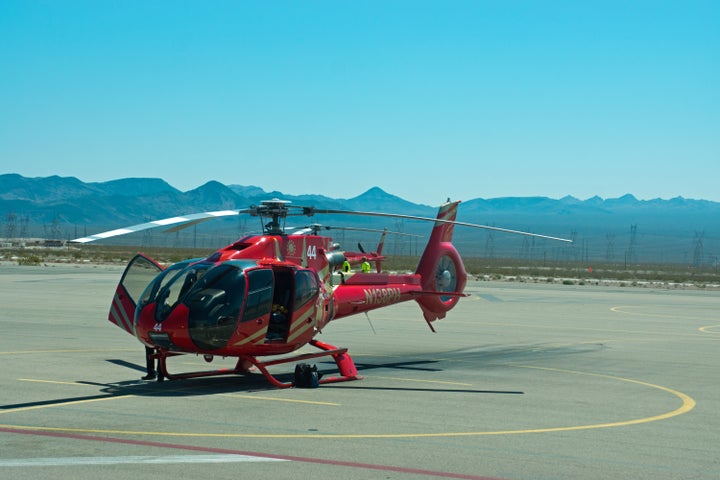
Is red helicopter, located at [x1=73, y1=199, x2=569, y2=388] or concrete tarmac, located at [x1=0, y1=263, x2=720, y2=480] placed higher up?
red helicopter, located at [x1=73, y1=199, x2=569, y2=388]

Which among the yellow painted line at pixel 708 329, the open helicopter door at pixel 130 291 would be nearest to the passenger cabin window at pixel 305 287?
the open helicopter door at pixel 130 291

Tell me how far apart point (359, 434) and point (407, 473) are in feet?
7.59

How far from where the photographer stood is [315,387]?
17641mm

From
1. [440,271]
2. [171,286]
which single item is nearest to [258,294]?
[171,286]

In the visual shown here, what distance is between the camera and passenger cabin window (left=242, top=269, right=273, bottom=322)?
54.9ft

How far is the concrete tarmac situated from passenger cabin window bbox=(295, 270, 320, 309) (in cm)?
167

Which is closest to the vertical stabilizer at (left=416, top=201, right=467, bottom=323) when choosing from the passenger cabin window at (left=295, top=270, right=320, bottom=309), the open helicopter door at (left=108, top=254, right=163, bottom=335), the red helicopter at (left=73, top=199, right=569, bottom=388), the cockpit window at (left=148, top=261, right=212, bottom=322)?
the red helicopter at (left=73, top=199, right=569, bottom=388)

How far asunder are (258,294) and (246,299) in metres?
0.31

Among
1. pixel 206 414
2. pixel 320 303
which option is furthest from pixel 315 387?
pixel 206 414

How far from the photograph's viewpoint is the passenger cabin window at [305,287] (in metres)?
17.7

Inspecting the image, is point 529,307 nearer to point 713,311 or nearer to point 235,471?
point 713,311

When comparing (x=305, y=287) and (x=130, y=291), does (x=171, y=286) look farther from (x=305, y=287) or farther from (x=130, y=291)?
(x=305, y=287)

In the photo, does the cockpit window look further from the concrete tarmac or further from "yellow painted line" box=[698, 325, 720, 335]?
"yellow painted line" box=[698, 325, 720, 335]

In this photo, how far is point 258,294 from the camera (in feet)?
55.5
